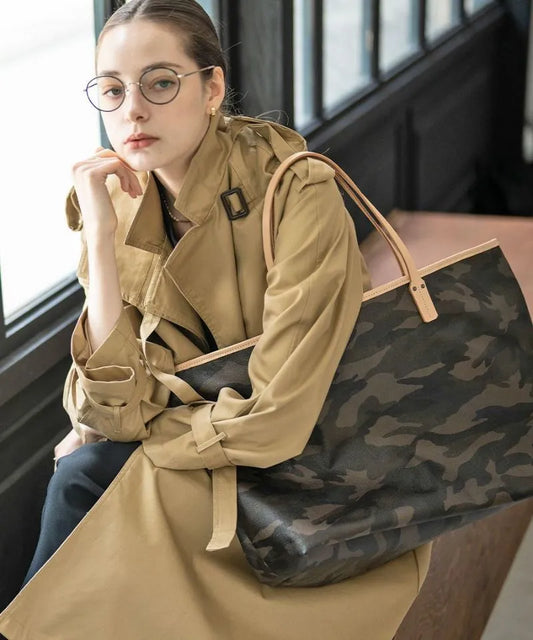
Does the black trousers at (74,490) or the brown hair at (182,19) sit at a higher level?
the brown hair at (182,19)

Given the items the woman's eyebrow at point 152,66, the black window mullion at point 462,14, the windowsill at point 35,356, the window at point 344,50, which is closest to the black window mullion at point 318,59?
the window at point 344,50

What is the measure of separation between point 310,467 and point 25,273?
3.27 feet

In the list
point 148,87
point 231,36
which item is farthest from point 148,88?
point 231,36

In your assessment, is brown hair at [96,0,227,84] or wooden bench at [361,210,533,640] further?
wooden bench at [361,210,533,640]

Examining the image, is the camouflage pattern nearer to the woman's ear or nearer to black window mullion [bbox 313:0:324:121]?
the woman's ear

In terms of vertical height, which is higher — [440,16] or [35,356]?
[35,356]

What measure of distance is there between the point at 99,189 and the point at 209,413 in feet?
1.45

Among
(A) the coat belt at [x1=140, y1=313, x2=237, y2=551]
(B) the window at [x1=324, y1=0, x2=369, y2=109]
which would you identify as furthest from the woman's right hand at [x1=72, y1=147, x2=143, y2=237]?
(B) the window at [x1=324, y1=0, x2=369, y2=109]

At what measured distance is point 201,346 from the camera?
6.97ft

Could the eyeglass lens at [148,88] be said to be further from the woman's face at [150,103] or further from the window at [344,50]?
the window at [344,50]

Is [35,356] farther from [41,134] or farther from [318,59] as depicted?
[318,59]

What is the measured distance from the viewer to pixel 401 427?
6.73ft

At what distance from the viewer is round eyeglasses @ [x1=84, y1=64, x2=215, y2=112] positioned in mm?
1922

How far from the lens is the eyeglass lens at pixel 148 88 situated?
1.92 metres
